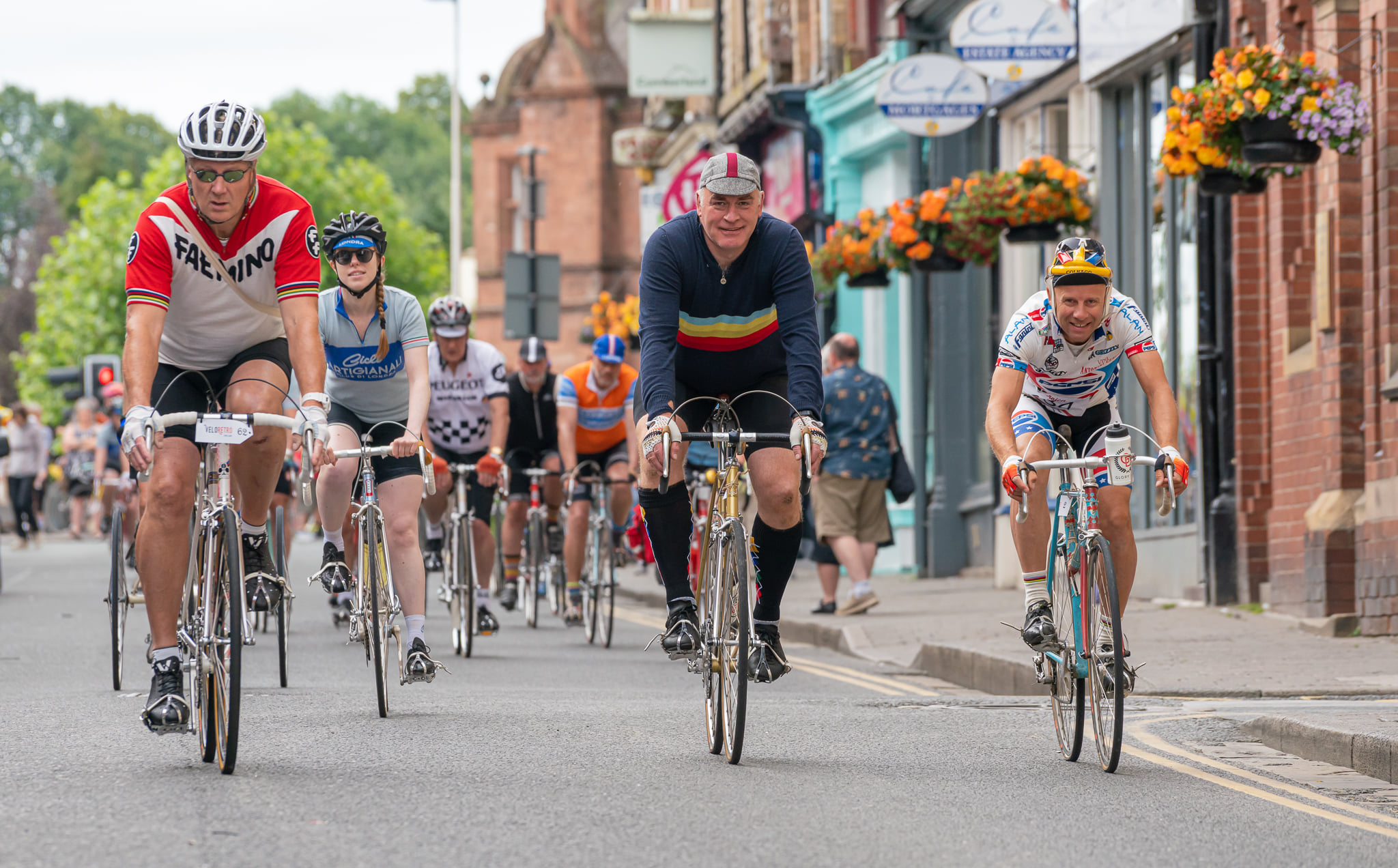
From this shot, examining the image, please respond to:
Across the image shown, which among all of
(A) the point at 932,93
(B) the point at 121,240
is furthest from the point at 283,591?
(B) the point at 121,240

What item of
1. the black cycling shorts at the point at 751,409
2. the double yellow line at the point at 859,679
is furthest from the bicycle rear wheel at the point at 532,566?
the black cycling shorts at the point at 751,409

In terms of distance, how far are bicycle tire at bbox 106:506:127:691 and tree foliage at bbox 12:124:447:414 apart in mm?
49387

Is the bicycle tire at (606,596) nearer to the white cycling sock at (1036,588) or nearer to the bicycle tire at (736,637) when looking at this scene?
the white cycling sock at (1036,588)

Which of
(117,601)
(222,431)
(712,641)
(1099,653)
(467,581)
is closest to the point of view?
(222,431)

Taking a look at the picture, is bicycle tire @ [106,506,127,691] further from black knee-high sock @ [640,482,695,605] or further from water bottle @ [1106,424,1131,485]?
water bottle @ [1106,424,1131,485]

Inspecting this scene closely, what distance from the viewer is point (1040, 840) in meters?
5.80

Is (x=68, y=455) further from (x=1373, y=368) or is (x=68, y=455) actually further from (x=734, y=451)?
(x=734, y=451)

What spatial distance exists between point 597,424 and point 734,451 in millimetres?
6900

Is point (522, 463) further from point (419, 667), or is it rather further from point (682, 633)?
point (682, 633)

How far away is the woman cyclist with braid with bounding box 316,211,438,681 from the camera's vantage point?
353 inches

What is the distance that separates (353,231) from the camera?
927 centimetres

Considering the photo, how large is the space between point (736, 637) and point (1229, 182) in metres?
6.77

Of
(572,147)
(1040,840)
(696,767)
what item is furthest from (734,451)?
(572,147)

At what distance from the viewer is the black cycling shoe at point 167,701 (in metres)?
6.58
